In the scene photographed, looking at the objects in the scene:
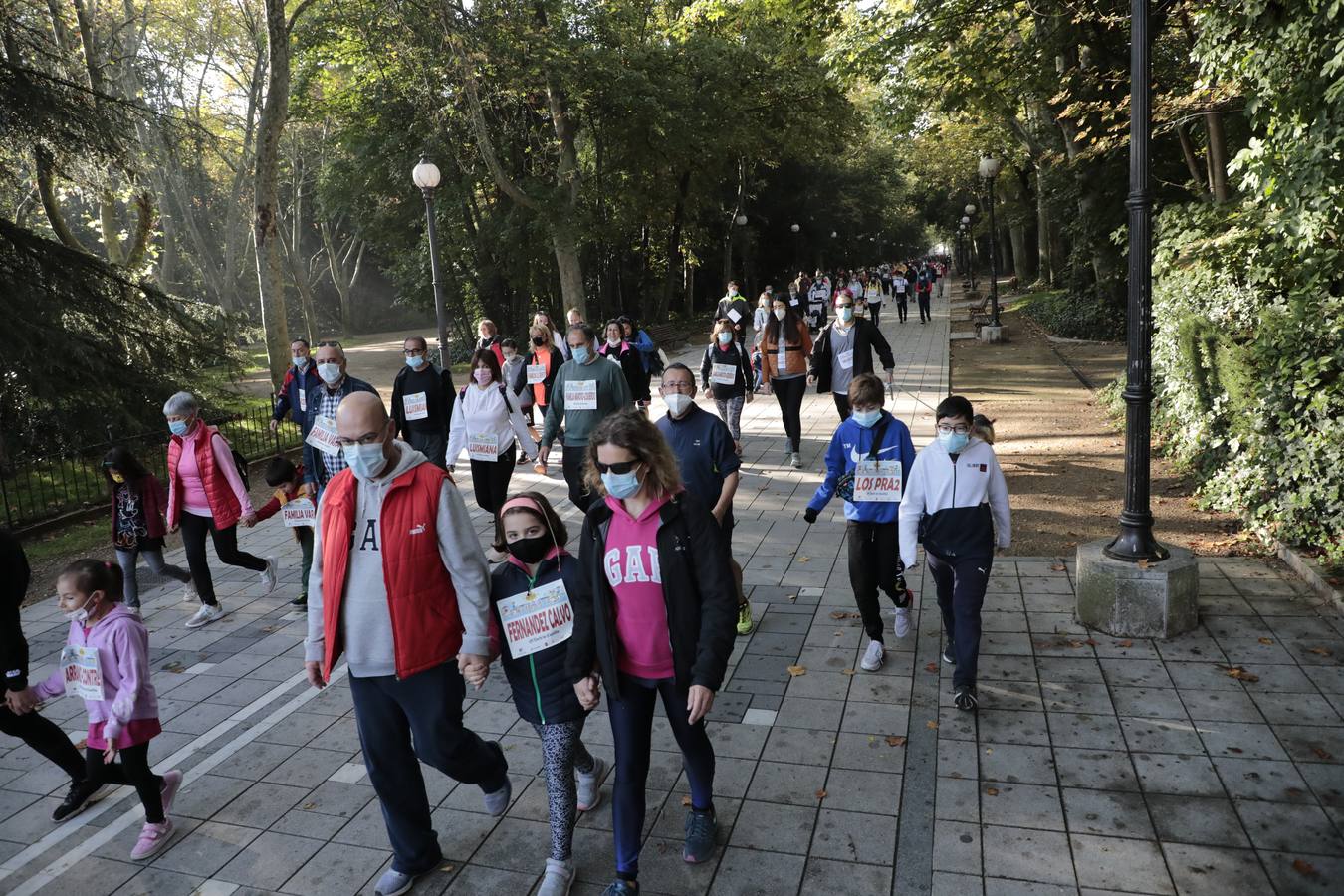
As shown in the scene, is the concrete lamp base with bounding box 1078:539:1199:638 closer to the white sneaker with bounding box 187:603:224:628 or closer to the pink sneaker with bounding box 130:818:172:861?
the pink sneaker with bounding box 130:818:172:861

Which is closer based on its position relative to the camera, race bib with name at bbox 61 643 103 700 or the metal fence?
race bib with name at bbox 61 643 103 700

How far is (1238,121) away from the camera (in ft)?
47.2

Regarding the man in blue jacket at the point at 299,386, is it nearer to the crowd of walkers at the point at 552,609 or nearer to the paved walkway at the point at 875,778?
the paved walkway at the point at 875,778

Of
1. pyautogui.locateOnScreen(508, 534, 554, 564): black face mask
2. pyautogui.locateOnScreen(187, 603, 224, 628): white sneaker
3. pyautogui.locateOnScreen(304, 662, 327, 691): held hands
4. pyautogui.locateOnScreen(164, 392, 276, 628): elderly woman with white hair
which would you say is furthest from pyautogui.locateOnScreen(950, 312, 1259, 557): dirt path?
pyautogui.locateOnScreen(187, 603, 224, 628): white sneaker

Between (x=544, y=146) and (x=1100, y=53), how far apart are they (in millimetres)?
14823

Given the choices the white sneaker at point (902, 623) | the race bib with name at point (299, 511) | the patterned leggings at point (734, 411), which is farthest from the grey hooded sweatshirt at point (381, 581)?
the patterned leggings at point (734, 411)

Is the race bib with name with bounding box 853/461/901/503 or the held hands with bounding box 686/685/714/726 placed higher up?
the race bib with name with bounding box 853/461/901/503

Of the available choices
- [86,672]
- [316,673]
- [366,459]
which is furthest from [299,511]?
[366,459]

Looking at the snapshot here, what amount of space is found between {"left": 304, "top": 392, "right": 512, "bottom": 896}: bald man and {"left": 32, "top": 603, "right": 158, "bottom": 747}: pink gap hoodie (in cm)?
110

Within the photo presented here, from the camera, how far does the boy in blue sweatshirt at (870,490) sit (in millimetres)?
5723

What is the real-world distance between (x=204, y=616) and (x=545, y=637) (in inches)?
196

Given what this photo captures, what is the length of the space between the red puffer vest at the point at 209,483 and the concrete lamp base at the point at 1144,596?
6097 mm

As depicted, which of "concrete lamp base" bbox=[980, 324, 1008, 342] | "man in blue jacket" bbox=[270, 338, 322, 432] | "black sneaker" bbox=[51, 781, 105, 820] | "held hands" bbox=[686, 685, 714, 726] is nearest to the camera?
"held hands" bbox=[686, 685, 714, 726]

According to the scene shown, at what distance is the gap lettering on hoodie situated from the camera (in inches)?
141
